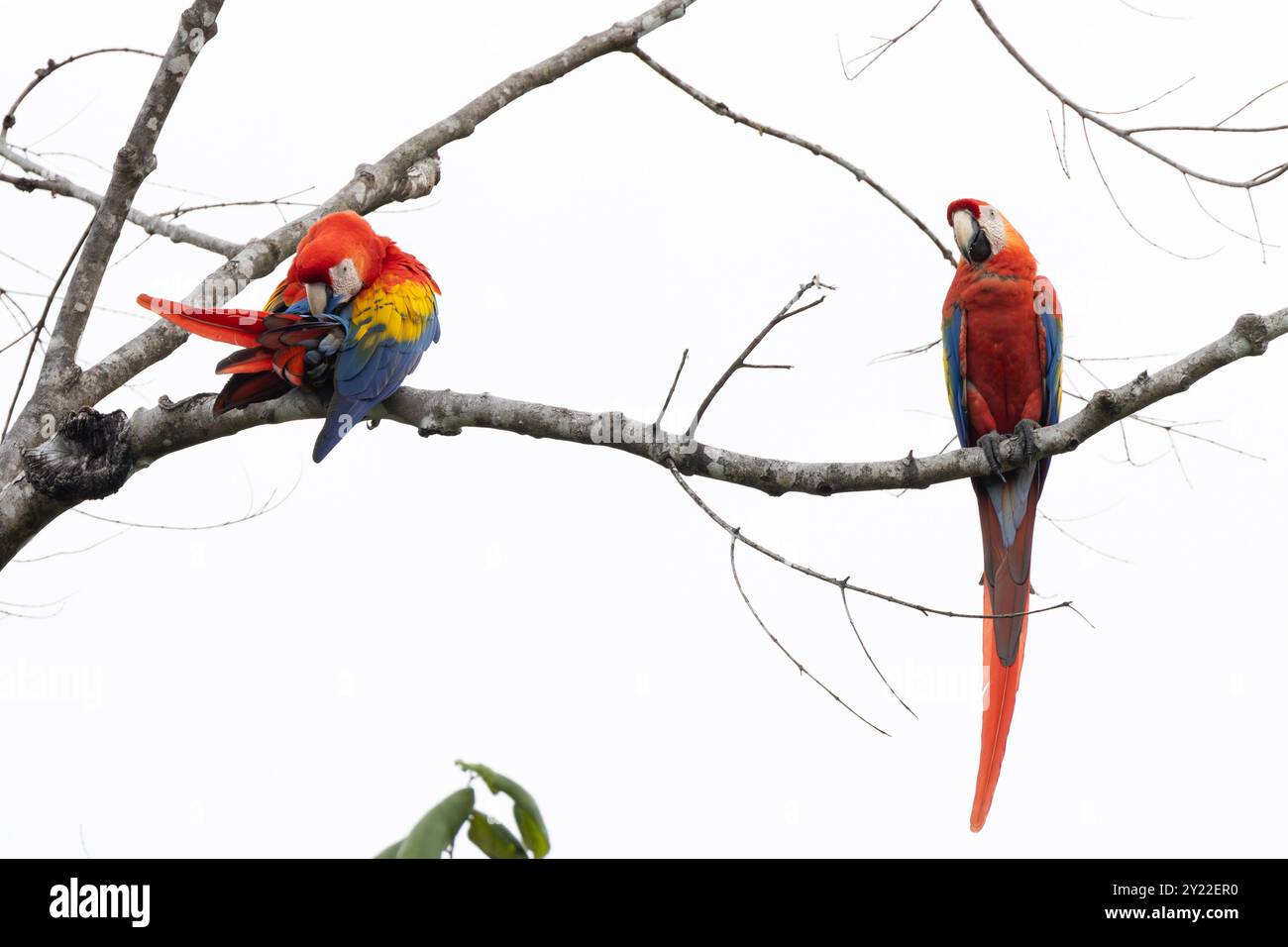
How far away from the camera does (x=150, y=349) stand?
9.05 ft

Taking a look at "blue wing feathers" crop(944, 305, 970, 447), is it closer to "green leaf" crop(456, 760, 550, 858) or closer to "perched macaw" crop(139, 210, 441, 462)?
"perched macaw" crop(139, 210, 441, 462)

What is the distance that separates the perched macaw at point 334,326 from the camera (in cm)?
241

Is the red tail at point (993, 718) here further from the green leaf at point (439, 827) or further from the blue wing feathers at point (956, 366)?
the green leaf at point (439, 827)

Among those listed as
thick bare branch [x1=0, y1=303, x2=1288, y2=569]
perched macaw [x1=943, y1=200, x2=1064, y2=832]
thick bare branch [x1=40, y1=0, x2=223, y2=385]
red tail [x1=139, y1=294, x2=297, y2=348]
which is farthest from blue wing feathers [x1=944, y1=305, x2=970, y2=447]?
thick bare branch [x1=40, y1=0, x2=223, y2=385]

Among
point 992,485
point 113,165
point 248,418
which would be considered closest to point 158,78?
point 113,165

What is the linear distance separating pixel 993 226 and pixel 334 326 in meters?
1.86

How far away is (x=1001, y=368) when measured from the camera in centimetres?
321

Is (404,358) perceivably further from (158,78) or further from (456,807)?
(456,807)

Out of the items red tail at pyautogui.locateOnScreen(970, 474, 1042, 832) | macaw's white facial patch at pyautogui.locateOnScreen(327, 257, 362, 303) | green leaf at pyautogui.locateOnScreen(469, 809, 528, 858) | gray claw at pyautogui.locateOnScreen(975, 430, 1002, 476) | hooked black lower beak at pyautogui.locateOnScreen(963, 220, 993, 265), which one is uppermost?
hooked black lower beak at pyautogui.locateOnScreen(963, 220, 993, 265)

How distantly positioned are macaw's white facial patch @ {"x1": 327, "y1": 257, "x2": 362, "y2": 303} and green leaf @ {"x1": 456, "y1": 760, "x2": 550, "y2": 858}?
178cm

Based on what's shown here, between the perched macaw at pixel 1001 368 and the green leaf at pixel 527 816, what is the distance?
2.06 m

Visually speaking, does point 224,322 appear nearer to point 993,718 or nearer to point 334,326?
point 334,326

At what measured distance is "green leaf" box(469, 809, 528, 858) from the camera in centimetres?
124
